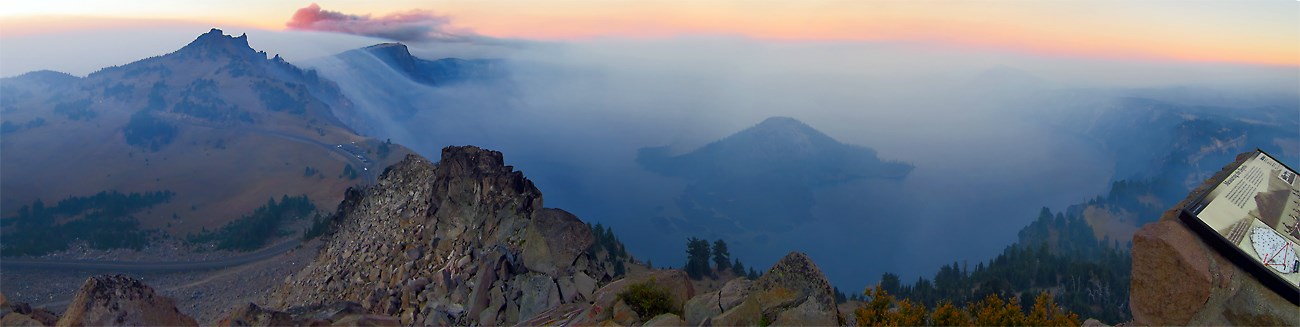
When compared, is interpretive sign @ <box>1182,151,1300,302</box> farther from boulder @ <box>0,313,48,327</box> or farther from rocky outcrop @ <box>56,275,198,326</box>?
boulder @ <box>0,313,48,327</box>

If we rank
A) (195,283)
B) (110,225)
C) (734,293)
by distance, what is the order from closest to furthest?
(734,293)
(195,283)
(110,225)

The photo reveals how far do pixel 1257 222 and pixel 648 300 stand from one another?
12087mm

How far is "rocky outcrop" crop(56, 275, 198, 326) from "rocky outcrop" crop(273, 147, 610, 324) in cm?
945

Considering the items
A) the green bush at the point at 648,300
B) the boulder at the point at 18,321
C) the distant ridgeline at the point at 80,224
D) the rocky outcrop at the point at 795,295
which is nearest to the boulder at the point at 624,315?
the green bush at the point at 648,300

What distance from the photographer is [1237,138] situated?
200 meters

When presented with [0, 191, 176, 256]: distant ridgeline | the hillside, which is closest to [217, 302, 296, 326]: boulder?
[0, 191, 176, 256]: distant ridgeline

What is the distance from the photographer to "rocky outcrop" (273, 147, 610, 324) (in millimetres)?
22000

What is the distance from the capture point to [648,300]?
17.5 m

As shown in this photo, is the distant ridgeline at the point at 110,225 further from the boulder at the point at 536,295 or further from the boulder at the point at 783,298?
the boulder at the point at 783,298

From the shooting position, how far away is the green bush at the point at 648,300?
17484 mm

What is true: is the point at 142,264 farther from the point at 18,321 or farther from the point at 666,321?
the point at 666,321

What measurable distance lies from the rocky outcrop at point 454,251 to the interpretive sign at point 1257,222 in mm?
14942

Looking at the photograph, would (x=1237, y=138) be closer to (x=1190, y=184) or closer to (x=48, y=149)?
(x=1190, y=184)

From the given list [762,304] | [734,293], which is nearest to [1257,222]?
[762,304]
